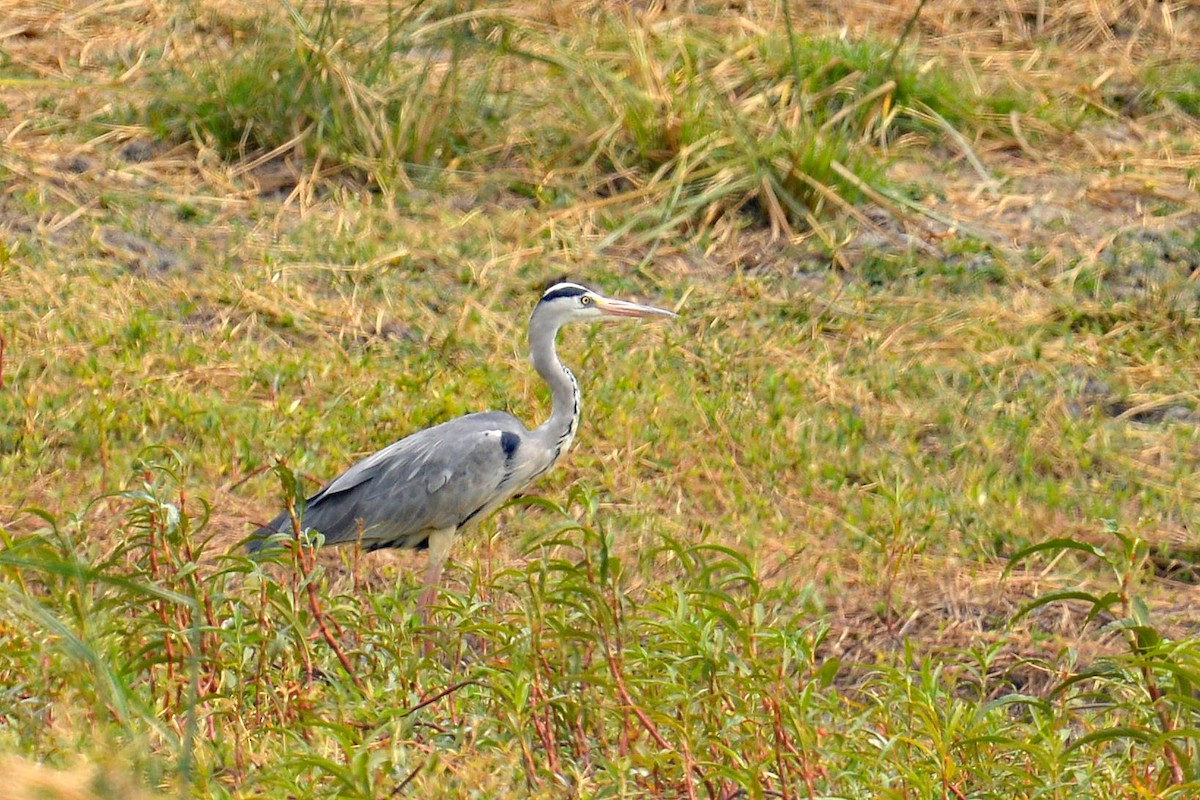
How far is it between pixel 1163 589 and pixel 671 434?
1843 mm

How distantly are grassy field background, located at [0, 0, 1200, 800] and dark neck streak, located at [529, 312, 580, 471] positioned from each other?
394 millimetres

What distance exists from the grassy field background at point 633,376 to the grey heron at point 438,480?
0.62 feet

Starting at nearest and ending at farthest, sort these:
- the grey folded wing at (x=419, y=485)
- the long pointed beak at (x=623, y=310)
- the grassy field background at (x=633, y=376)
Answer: the grassy field background at (x=633, y=376), the grey folded wing at (x=419, y=485), the long pointed beak at (x=623, y=310)

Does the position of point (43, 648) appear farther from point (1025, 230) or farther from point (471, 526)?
point (1025, 230)

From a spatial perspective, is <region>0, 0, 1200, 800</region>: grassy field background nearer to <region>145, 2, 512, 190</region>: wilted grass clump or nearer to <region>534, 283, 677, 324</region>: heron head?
<region>145, 2, 512, 190</region>: wilted grass clump

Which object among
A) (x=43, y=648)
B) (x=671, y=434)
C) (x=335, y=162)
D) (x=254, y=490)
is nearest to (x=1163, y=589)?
(x=671, y=434)

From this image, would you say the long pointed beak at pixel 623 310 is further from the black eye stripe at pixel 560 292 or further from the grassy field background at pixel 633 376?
the grassy field background at pixel 633 376

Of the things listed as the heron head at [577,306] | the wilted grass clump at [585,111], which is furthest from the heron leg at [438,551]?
the wilted grass clump at [585,111]

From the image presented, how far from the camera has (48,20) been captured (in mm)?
9797

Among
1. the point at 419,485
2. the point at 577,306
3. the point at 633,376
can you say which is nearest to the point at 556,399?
the point at 577,306

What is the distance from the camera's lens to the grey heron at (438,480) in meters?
5.81

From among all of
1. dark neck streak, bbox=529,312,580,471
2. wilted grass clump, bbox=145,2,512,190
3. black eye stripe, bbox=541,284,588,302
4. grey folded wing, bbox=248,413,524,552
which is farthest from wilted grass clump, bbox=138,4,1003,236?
grey folded wing, bbox=248,413,524,552

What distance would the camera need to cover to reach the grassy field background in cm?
360

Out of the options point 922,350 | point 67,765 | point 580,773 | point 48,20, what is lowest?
point 922,350
